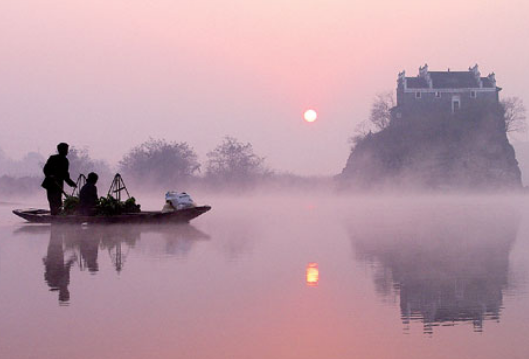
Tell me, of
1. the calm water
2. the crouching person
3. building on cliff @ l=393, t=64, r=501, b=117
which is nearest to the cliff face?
building on cliff @ l=393, t=64, r=501, b=117

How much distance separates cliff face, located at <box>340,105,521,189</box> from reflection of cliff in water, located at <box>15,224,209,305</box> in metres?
86.2

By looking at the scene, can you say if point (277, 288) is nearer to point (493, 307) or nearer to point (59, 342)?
point (493, 307)

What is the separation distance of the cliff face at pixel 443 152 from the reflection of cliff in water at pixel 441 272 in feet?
287

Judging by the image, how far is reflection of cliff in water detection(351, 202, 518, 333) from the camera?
984 centimetres

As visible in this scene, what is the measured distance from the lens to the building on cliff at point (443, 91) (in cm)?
11288

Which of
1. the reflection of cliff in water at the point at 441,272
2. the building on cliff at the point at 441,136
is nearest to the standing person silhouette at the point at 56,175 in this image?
the reflection of cliff in water at the point at 441,272

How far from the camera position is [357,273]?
1452 cm

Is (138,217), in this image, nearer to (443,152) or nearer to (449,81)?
(443,152)

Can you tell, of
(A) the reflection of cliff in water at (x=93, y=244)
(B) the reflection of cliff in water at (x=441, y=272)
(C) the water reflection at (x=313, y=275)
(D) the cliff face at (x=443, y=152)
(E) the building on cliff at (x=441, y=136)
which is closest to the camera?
(B) the reflection of cliff in water at (x=441, y=272)

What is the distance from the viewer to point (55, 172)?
3005cm

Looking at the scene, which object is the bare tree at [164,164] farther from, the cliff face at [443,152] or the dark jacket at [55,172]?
the dark jacket at [55,172]

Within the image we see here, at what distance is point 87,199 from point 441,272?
730 inches

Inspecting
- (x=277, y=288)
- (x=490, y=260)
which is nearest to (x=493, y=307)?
(x=277, y=288)

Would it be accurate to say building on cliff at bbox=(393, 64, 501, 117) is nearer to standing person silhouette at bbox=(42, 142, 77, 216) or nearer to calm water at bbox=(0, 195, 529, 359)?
standing person silhouette at bbox=(42, 142, 77, 216)
